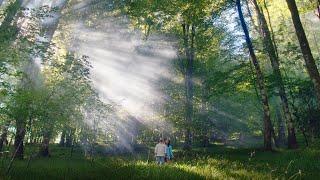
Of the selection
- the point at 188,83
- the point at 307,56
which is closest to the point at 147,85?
the point at 188,83

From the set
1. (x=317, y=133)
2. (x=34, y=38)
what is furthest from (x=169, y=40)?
(x=34, y=38)

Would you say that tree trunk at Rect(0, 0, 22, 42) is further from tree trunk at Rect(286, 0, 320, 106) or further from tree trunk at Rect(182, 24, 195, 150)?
tree trunk at Rect(182, 24, 195, 150)

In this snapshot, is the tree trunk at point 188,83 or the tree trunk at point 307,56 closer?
the tree trunk at point 307,56

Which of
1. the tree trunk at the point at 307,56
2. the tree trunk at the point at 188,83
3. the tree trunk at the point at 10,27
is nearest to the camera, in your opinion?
the tree trunk at the point at 307,56

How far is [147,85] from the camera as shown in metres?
46.1

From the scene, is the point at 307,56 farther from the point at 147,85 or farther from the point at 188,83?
the point at 147,85

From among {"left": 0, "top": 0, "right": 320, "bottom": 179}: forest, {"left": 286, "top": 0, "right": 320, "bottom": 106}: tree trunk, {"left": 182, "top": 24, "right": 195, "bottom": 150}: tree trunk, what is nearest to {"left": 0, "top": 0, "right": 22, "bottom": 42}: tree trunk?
{"left": 0, "top": 0, "right": 320, "bottom": 179}: forest

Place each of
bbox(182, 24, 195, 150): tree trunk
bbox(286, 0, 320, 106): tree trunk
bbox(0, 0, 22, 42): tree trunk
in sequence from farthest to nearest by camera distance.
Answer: bbox(182, 24, 195, 150): tree trunk, bbox(0, 0, 22, 42): tree trunk, bbox(286, 0, 320, 106): tree trunk

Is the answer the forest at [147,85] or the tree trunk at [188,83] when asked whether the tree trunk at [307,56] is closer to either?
the forest at [147,85]

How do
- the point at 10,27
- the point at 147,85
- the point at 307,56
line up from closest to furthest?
1. the point at 307,56
2. the point at 10,27
3. the point at 147,85

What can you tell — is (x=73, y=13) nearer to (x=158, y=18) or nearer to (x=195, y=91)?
(x=158, y=18)

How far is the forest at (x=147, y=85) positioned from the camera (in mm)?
12555

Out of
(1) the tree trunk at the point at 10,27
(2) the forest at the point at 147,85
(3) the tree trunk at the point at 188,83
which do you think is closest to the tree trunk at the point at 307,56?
(2) the forest at the point at 147,85

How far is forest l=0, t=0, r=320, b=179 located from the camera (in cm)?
1255
